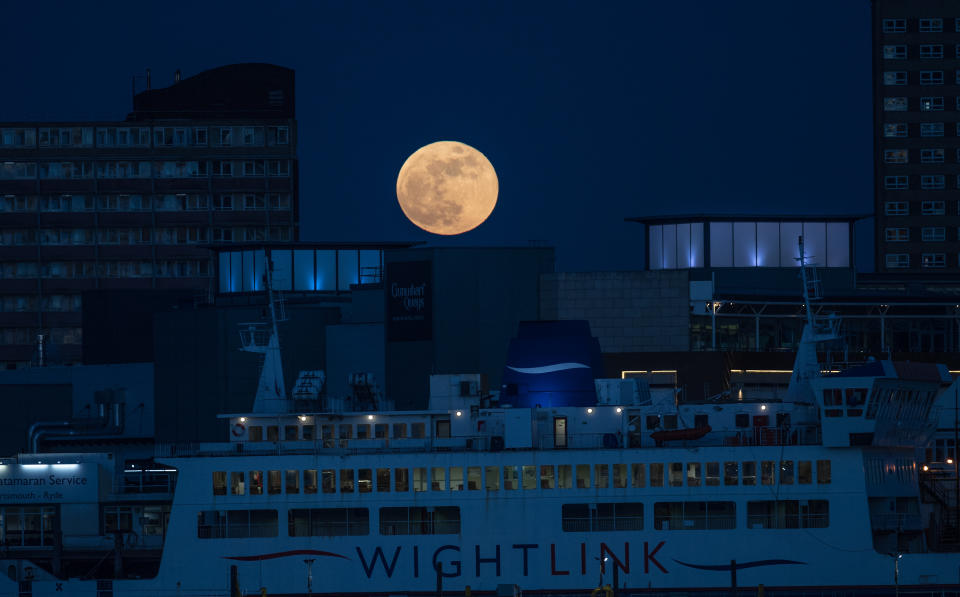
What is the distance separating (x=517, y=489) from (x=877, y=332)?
38.4m

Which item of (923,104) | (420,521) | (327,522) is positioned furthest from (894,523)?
(923,104)

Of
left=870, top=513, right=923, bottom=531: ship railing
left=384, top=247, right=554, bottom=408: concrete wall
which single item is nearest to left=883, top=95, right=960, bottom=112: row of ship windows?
left=384, top=247, right=554, bottom=408: concrete wall

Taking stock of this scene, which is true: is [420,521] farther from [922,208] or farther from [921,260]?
[922,208]

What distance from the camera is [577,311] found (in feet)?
275

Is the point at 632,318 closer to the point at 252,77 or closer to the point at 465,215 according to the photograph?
the point at 465,215

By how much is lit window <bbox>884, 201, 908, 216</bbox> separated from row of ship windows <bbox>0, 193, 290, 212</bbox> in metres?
57.9

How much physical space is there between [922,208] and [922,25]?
58.0 feet

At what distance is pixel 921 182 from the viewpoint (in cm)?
14275

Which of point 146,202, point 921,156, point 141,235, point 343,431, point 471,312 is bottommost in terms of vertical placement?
point 343,431

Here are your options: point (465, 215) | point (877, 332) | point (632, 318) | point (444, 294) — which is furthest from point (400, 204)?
point (877, 332)

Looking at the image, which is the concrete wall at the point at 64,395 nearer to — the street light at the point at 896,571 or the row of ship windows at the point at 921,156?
the street light at the point at 896,571

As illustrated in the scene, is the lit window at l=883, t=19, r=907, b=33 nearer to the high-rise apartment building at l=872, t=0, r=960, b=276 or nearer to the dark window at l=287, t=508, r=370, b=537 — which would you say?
the high-rise apartment building at l=872, t=0, r=960, b=276

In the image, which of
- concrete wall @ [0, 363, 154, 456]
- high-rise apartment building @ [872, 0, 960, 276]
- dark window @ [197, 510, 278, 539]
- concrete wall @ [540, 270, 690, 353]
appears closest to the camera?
dark window @ [197, 510, 278, 539]

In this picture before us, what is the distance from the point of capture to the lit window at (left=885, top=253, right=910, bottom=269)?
14238 centimetres
